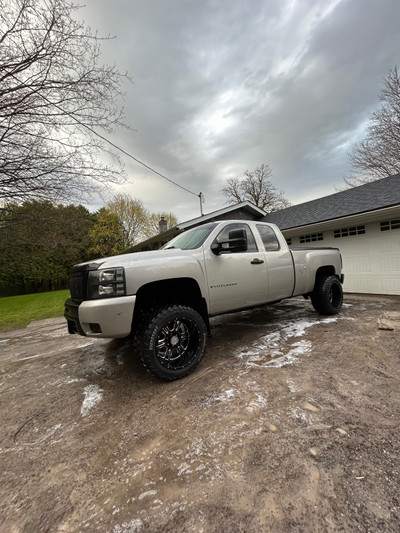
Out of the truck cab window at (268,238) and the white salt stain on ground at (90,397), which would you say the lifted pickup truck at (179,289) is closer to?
the truck cab window at (268,238)

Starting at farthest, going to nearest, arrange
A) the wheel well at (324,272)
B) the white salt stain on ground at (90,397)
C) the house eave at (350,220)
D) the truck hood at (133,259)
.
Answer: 1. the house eave at (350,220)
2. the wheel well at (324,272)
3. the truck hood at (133,259)
4. the white salt stain on ground at (90,397)

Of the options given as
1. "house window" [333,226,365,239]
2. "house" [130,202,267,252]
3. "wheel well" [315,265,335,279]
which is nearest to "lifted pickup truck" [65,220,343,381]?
"wheel well" [315,265,335,279]

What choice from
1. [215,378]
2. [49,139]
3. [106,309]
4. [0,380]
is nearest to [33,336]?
[0,380]

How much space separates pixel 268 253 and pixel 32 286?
101ft

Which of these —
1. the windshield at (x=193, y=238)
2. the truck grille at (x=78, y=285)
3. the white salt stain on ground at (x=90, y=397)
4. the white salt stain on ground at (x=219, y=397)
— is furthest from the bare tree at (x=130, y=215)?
the white salt stain on ground at (x=219, y=397)

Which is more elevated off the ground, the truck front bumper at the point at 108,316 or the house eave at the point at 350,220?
the house eave at the point at 350,220

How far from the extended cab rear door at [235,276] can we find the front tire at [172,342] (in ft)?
1.41

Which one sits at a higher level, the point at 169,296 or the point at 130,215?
the point at 130,215

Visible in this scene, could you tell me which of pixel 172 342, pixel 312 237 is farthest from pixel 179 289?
pixel 312 237

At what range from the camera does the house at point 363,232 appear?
7.33 meters

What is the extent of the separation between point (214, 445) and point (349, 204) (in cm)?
962

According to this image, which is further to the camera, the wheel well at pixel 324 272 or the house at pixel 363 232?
the house at pixel 363 232

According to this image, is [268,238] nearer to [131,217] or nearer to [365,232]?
[365,232]

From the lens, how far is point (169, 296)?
2.97 metres
